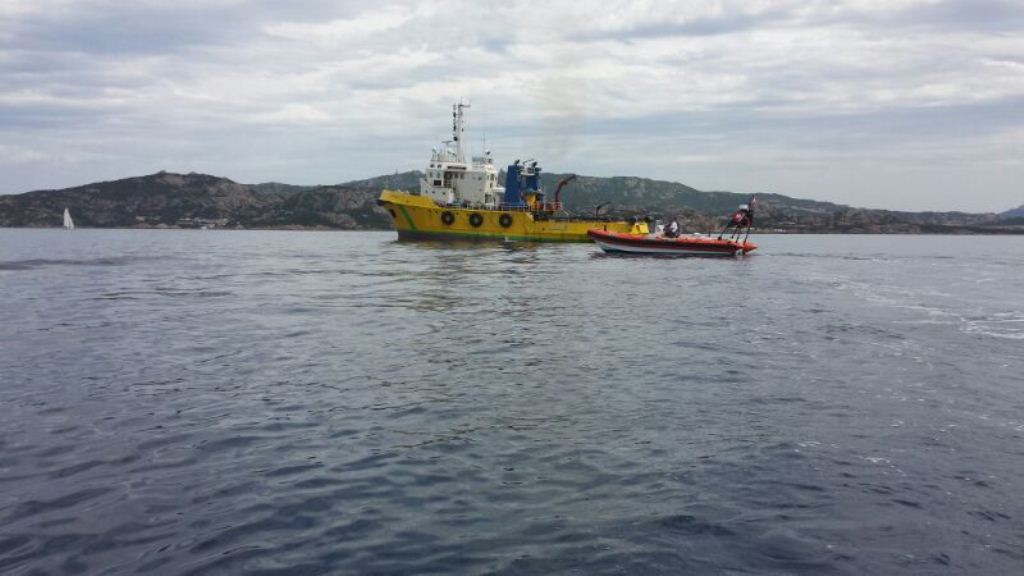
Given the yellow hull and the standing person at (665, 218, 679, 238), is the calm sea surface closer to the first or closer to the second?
the standing person at (665, 218, 679, 238)

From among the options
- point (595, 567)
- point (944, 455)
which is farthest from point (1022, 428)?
point (595, 567)

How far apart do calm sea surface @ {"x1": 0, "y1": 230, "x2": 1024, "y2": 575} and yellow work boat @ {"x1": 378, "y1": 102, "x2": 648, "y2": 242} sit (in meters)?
51.1

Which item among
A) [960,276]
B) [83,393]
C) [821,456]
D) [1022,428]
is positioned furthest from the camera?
[960,276]

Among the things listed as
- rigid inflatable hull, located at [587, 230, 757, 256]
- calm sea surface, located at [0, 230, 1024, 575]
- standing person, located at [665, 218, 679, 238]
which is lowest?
calm sea surface, located at [0, 230, 1024, 575]

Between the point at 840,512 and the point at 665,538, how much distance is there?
2.40 metres

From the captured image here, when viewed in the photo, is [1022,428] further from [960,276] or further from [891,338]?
[960,276]

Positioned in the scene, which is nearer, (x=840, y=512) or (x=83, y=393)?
(x=840, y=512)

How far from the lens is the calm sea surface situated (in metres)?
7.01

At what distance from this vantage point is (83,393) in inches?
515

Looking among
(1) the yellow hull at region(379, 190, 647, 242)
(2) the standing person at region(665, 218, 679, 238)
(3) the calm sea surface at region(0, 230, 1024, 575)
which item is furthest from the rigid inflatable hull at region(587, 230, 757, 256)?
(3) the calm sea surface at region(0, 230, 1024, 575)

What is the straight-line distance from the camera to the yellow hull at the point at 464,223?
73812 millimetres

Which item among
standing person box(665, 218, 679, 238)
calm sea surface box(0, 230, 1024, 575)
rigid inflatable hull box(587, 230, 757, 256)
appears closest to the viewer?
calm sea surface box(0, 230, 1024, 575)

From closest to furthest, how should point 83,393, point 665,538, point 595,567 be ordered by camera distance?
point 595,567
point 665,538
point 83,393

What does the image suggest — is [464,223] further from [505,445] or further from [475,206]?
[505,445]
